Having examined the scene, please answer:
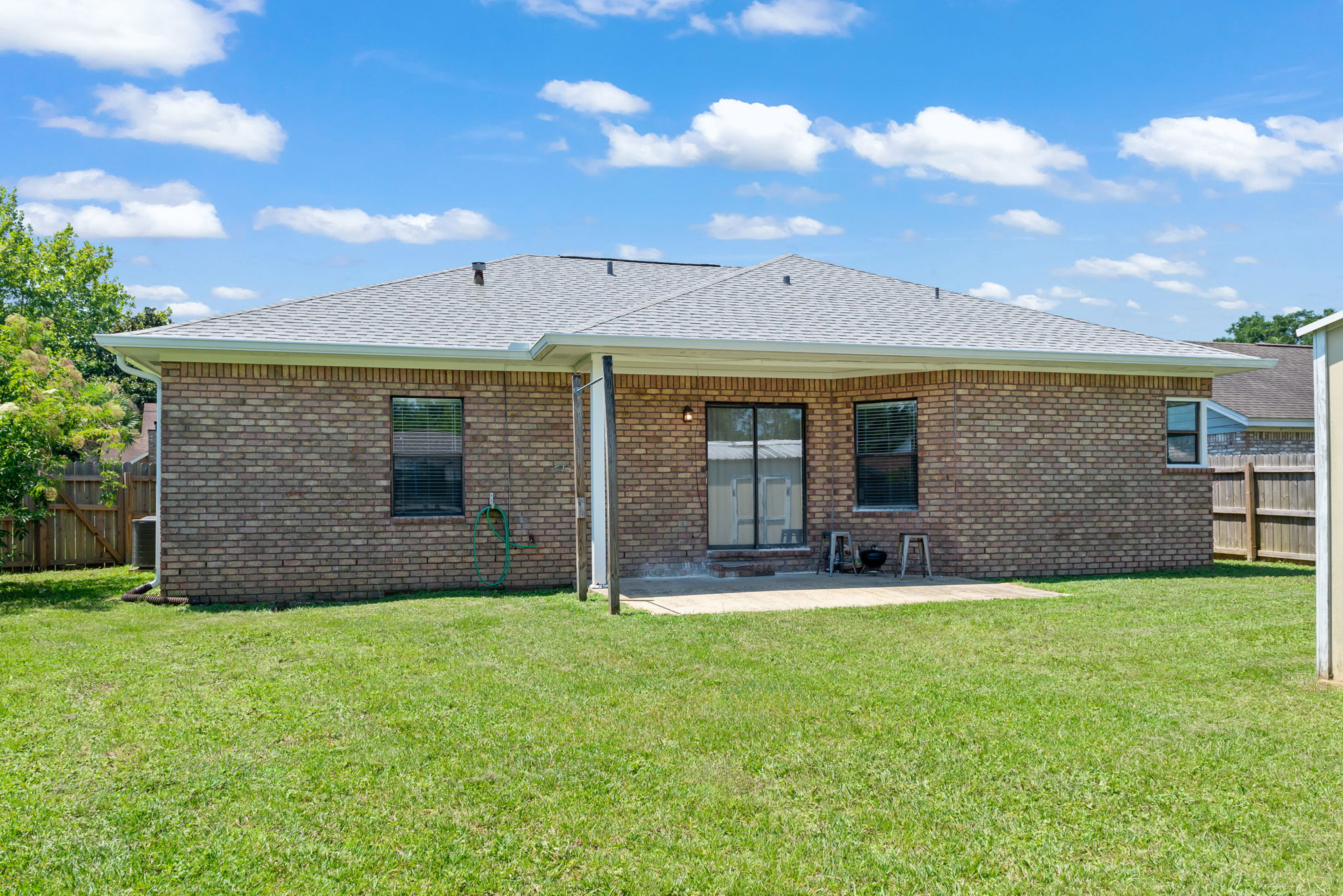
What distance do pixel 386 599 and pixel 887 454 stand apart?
21.5ft

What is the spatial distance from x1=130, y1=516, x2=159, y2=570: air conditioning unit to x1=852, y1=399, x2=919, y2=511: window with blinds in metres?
10.4

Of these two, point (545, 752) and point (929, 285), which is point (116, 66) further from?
point (545, 752)

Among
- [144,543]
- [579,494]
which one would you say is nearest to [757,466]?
[579,494]

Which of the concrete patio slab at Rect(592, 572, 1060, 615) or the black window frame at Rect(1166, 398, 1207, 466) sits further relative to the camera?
the black window frame at Rect(1166, 398, 1207, 466)

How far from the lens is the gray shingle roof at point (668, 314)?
11023 mm

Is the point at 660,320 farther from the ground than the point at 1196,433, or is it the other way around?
the point at 660,320

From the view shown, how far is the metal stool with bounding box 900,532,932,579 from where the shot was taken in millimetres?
11977

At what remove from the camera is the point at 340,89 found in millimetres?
14062

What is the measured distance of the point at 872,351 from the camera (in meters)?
11.1

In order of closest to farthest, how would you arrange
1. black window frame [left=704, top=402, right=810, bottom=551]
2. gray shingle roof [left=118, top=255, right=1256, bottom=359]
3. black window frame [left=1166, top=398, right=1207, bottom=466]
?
gray shingle roof [left=118, top=255, right=1256, bottom=359] < black window frame [left=704, top=402, right=810, bottom=551] < black window frame [left=1166, top=398, right=1207, bottom=466]

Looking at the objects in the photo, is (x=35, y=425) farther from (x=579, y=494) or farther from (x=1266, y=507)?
(x=1266, y=507)

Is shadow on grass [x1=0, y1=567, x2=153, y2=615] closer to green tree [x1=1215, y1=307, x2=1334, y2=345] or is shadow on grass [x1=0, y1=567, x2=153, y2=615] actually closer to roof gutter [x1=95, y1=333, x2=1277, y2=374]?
roof gutter [x1=95, y1=333, x2=1277, y2=374]

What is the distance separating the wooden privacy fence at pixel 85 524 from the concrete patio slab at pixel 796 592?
9358 millimetres

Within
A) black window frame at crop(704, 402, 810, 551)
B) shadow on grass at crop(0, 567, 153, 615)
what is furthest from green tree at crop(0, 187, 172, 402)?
black window frame at crop(704, 402, 810, 551)
